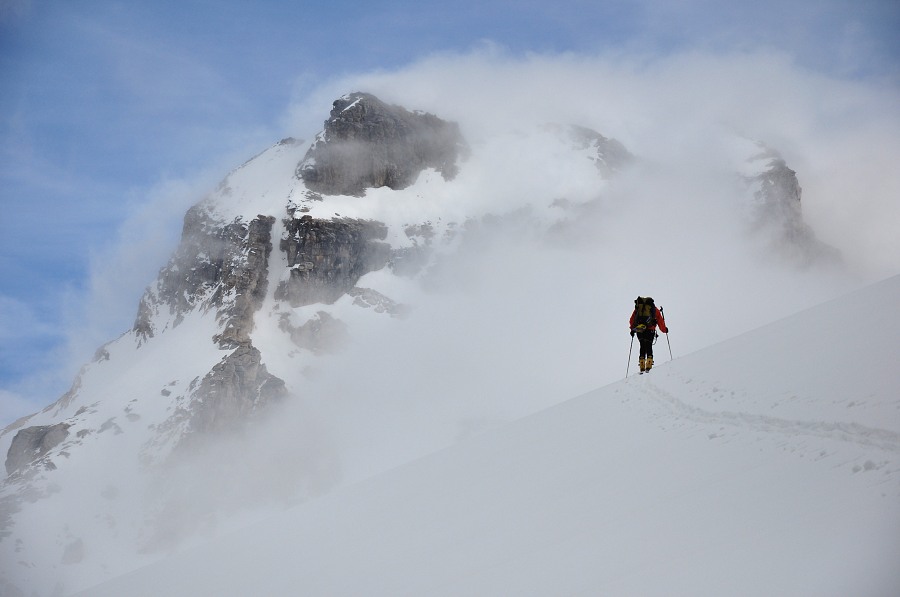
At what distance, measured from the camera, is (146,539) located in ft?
415

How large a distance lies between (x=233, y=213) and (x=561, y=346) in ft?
354

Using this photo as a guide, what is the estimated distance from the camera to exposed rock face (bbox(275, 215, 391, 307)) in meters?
181

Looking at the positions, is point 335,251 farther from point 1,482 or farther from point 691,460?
point 691,460

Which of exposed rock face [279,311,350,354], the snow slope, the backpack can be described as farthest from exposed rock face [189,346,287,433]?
the backpack

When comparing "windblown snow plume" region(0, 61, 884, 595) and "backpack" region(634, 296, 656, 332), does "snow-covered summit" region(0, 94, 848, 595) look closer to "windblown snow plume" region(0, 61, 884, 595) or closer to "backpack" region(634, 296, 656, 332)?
"windblown snow plume" region(0, 61, 884, 595)

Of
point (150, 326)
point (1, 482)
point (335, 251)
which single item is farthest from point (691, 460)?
point (150, 326)

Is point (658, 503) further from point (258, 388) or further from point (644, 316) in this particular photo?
point (258, 388)

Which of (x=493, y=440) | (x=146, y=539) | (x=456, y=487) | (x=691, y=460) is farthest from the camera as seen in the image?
(x=146, y=539)

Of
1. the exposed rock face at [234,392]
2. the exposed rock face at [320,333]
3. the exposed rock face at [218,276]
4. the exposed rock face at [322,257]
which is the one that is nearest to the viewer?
the exposed rock face at [234,392]

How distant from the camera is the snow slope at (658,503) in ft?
15.5

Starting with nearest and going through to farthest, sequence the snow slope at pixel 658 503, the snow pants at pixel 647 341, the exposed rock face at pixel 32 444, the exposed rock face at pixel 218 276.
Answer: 1. the snow slope at pixel 658 503
2. the snow pants at pixel 647 341
3. the exposed rock face at pixel 32 444
4. the exposed rock face at pixel 218 276

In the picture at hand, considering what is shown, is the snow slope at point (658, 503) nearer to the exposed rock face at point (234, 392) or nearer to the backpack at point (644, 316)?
the backpack at point (644, 316)

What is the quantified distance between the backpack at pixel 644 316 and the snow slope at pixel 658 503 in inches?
161

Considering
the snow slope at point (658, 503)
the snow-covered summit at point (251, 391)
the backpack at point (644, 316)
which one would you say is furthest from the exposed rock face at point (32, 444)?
the backpack at point (644, 316)
